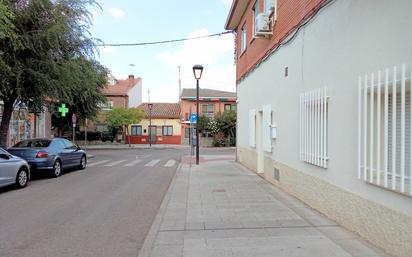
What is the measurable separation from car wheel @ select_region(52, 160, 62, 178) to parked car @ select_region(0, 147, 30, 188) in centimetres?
235

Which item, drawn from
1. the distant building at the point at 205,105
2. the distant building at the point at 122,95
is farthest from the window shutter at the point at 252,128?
the distant building at the point at 122,95

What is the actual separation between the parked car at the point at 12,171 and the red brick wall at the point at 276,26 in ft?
25.6

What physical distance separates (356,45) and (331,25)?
1183 millimetres

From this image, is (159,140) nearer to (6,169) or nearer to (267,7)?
(267,7)

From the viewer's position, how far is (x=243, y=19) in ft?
61.5

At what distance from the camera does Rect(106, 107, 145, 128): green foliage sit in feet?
152

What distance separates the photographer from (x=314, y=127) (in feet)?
27.3

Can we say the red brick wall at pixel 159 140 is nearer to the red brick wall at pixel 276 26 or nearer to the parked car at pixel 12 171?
the red brick wall at pixel 276 26

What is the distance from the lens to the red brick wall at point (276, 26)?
31.0 feet

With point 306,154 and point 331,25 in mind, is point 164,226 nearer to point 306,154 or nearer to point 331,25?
point 306,154

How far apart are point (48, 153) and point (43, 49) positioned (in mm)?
3680

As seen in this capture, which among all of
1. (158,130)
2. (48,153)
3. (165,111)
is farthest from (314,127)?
(165,111)

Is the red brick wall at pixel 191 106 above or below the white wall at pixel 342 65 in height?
above

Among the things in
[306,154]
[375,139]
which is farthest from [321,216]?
[375,139]
